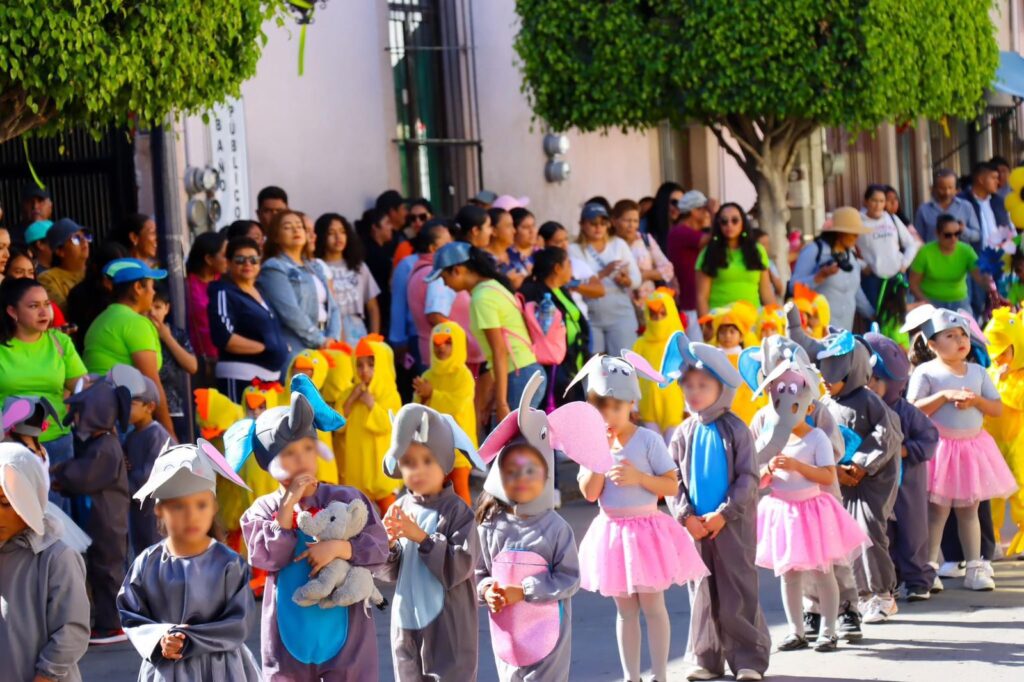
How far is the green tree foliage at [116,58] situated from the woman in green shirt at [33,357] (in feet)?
2.85

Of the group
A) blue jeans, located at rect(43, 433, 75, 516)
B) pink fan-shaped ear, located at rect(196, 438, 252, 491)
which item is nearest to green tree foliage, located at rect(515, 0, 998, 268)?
blue jeans, located at rect(43, 433, 75, 516)

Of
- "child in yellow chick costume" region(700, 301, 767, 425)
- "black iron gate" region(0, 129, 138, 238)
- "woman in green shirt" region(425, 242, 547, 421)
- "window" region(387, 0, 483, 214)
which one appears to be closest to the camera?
"woman in green shirt" region(425, 242, 547, 421)

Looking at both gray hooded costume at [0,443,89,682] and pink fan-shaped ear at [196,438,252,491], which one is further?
pink fan-shaped ear at [196,438,252,491]

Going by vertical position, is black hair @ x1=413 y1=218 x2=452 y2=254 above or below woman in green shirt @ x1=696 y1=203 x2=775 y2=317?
above

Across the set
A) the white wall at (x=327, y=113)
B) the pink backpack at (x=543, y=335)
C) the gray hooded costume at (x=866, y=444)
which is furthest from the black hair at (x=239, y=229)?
the gray hooded costume at (x=866, y=444)

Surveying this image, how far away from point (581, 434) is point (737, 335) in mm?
5295

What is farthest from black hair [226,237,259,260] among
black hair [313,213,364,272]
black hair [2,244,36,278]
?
black hair [313,213,364,272]

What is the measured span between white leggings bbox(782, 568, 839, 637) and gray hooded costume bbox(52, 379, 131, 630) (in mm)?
3121

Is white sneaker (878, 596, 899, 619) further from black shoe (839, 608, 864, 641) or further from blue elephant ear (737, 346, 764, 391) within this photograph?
blue elephant ear (737, 346, 764, 391)

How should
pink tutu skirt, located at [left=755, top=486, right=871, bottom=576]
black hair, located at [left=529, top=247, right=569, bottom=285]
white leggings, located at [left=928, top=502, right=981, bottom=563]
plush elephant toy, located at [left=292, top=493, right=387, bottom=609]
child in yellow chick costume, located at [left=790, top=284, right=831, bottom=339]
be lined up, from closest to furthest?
plush elephant toy, located at [left=292, top=493, right=387, bottom=609] < pink tutu skirt, located at [left=755, top=486, right=871, bottom=576] < white leggings, located at [left=928, top=502, right=981, bottom=563] < black hair, located at [left=529, top=247, right=569, bottom=285] < child in yellow chick costume, located at [left=790, top=284, right=831, bottom=339]

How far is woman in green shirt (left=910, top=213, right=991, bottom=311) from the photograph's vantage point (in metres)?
15.5

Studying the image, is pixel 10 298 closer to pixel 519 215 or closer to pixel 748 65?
pixel 519 215

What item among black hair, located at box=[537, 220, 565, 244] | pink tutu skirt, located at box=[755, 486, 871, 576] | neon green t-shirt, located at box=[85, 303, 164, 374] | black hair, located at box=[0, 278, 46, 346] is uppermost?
black hair, located at box=[537, 220, 565, 244]

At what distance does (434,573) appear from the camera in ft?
20.9
